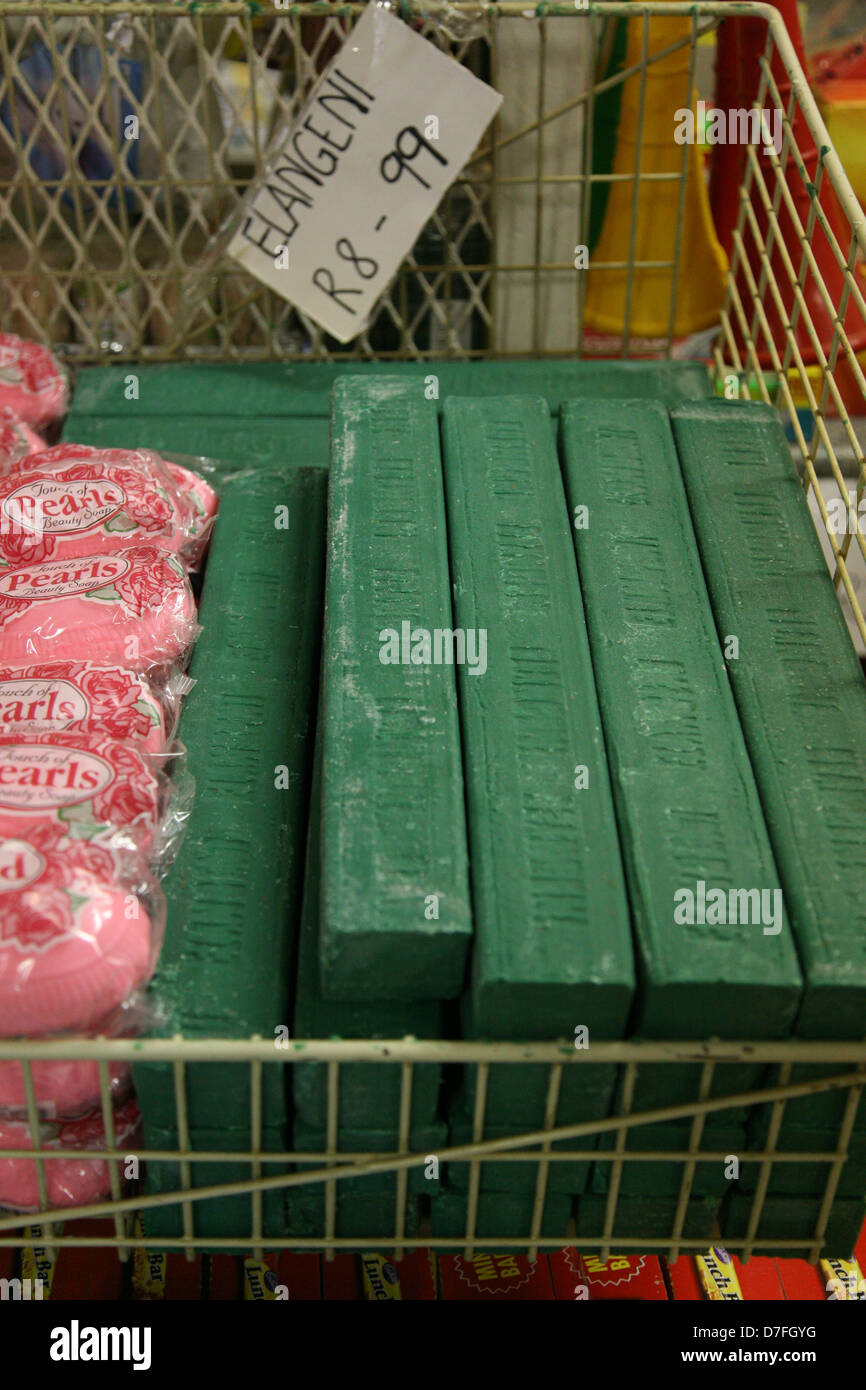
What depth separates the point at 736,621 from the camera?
135cm

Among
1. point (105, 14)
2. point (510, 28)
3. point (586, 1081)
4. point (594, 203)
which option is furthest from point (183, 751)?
point (594, 203)

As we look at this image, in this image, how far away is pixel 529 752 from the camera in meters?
1.20

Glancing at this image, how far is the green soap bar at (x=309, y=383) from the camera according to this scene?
73.3 inches

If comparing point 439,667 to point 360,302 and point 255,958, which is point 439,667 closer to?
point 255,958

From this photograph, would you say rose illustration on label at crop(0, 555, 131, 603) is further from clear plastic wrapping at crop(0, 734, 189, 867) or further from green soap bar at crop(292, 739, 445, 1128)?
green soap bar at crop(292, 739, 445, 1128)

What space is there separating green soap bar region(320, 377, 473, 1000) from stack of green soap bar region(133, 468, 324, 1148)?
0.09m

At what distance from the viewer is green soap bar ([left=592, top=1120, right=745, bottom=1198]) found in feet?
3.74

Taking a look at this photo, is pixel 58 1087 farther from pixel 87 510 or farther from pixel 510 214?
pixel 510 214

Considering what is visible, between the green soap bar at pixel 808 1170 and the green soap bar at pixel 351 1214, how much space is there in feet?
0.95

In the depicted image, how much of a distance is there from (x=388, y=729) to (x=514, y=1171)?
379 millimetres

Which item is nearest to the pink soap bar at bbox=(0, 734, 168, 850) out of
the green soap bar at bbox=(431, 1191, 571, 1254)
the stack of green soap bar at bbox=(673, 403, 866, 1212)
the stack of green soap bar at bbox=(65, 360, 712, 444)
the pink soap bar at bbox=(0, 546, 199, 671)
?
the pink soap bar at bbox=(0, 546, 199, 671)

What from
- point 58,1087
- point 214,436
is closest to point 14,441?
point 214,436

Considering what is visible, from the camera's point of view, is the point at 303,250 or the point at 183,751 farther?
the point at 303,250

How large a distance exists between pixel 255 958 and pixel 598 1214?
0.36 meters
